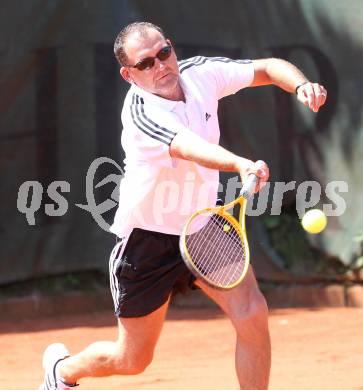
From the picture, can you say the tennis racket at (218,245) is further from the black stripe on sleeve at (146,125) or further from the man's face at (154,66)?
the man's face at (154,66)

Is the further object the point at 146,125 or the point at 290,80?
the point at 290,80

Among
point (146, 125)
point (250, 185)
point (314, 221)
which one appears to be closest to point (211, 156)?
point (250, 185)

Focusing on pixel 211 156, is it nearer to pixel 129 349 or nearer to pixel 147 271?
pixel 147 271

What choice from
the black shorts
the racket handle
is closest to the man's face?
the black shorts

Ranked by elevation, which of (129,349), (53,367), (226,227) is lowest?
(53,367)

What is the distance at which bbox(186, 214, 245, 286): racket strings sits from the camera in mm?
3635

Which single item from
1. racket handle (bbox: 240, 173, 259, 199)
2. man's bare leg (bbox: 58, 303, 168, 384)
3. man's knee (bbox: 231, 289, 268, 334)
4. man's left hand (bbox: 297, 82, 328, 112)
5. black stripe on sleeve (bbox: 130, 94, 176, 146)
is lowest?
man's bare leg (bbox: 58, 303, 168, 384)

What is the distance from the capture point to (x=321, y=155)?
6.59 m

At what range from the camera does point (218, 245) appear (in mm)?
3793

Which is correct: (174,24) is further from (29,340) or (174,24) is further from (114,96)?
(29,340)

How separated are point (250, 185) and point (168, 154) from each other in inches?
19.8

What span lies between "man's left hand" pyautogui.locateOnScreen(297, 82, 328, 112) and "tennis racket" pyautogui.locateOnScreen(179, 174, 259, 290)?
1.47ft

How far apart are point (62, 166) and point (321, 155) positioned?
169 centimetres

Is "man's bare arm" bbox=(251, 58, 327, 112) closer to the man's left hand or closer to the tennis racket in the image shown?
the man's left hand
